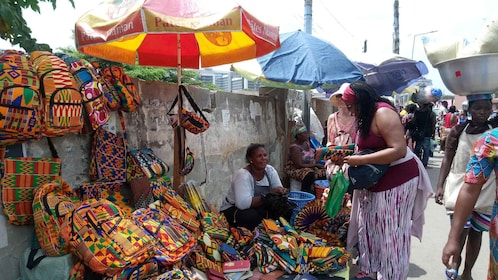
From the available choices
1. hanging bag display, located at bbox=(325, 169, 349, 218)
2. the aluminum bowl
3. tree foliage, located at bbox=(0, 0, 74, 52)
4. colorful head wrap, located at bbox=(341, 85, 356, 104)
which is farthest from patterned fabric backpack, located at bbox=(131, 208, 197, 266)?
the aluminum bowl

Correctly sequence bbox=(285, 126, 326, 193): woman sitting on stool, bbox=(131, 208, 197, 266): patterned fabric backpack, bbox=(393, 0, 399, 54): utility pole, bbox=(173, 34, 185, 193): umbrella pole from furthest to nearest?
bbox=(393, 0, 399, 54): utility pole → bbox=(285, 126, 326, 193): woman sitting on stool → bbox=(173, 34, 185, 193): umbrella pole → bbox=(131, 208, 197, 266): patterned fabric backpack

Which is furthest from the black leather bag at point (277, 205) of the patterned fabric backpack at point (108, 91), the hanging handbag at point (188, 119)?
the patterned fabric backpack at point (108, 91)

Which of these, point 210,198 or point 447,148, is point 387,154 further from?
point 210,198

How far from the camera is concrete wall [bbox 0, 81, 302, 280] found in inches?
91.2

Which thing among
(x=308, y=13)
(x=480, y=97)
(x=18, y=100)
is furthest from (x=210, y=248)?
(x=308, y=13)

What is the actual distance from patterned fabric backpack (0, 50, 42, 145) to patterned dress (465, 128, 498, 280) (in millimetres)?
2251

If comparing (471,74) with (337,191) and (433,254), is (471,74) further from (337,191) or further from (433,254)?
(433,254)

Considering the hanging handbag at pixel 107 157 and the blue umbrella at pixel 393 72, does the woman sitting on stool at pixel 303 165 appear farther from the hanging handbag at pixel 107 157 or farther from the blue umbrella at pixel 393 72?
the hanging handbag at pixel 107 157

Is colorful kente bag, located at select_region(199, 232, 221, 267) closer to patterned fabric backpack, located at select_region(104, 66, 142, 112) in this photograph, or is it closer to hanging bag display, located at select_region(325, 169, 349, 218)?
hanging bag display, located at select_region(325, 169, 349, 218)

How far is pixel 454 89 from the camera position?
289cm

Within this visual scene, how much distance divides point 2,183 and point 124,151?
90 cm

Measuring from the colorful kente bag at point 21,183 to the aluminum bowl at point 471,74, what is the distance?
285 centimetres

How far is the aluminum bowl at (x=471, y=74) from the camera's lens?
2.57 metres

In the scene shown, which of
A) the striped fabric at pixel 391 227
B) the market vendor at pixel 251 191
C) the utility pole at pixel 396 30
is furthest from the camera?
the utility pole at pixel 396 30
